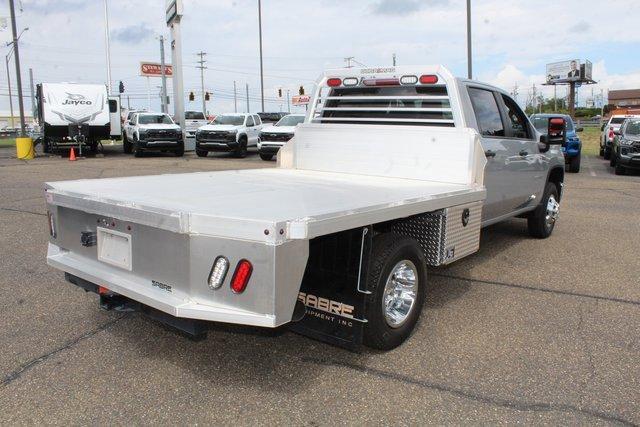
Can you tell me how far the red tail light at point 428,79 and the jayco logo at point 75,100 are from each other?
20.3 meters

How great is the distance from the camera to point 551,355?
12.4ft

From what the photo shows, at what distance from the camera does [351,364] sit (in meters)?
3.61

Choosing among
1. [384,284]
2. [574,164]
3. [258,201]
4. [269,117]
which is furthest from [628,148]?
[269,117]

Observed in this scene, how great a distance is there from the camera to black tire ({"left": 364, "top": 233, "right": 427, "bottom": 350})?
11.2 ft

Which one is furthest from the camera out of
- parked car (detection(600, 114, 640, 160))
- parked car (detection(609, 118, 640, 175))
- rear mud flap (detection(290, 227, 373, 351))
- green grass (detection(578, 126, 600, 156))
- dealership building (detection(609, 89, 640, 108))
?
dealership building (detection(609, 89, 640, 108))

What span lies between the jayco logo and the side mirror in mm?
20174

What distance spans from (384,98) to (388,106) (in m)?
0.09

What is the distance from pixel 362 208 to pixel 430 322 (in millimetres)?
1643

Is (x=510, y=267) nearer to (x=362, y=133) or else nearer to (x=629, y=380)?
(x=362, y=133)

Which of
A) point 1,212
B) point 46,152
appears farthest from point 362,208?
point 46,152

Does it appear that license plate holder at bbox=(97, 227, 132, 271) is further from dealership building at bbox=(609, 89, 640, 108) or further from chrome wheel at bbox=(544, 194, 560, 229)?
dealership building at bbox=(609, 89, 640, 108)

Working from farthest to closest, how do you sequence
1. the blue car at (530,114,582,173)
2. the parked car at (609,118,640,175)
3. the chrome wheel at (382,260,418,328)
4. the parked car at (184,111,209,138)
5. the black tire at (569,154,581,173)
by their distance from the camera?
1. the parked car at (184,111,209,138)
2. the black tire at (569,154,581,173)
3. the blue car at (530,114,582,173)
4. the parked car at (609,118,640,175)
5. the chrome wheel at (382,260,418,328)

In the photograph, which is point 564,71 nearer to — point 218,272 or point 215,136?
point 215,136

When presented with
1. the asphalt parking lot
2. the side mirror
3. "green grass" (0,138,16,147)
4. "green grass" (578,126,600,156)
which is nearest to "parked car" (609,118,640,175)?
"green grass" (578,126,600,156)
